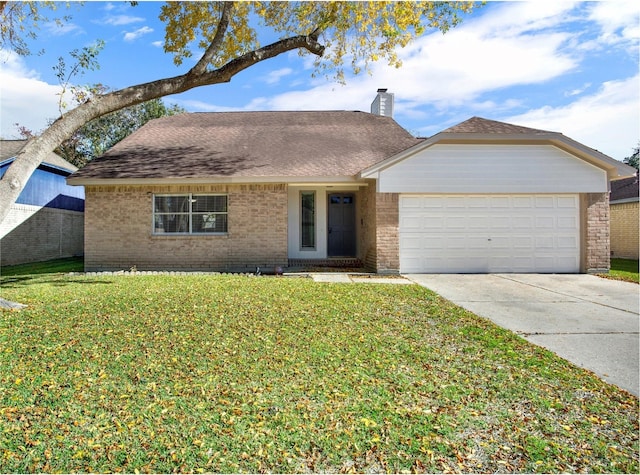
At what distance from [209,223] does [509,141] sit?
30.8 feet

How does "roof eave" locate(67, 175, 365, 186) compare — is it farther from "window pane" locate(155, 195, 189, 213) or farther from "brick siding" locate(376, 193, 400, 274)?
"brick siding" locate(376, 193, 400, 274)

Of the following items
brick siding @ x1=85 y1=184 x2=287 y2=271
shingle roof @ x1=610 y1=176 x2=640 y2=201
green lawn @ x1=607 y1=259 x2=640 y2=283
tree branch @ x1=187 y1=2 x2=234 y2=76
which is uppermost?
tree branch @ x1=187 y1=2 x2=234 y2=76

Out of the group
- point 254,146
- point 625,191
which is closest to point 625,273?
point 625,191

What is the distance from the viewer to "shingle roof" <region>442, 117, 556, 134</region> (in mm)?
11516

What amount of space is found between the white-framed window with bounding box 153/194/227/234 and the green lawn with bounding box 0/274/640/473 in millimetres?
6739

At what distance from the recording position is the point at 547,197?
1203 centimetres

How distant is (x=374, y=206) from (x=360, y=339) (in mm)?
7072

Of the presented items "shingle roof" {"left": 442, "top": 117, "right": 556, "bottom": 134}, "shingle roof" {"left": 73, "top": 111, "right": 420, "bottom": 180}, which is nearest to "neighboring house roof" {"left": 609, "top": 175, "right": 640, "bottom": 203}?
"shingle roof" {"left": 442, "top": 117, "right": 556, "bottom": 134}

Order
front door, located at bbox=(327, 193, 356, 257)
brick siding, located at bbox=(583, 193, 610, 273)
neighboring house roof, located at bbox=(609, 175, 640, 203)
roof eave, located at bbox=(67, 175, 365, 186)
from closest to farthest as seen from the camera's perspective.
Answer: brick siding, located at bbox=(583, 193, 610, 273) → roof eave, located at bbox=(67, 175, 365, 186) → front door, located at bbox=(327, 193, 356, 257) → neighboring house roof, located at bbox=(609, 175, 640, 203)

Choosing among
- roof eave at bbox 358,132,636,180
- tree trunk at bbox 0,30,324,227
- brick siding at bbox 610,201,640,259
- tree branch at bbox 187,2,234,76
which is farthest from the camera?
brick siding at bbox 610,201,640,259

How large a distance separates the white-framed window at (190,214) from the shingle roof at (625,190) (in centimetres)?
1674

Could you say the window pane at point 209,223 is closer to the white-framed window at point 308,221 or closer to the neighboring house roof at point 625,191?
the white-framed window at point 308,221

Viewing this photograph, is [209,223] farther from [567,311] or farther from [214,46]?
[567,311]

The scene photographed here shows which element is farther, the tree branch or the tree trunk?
the tree branch
